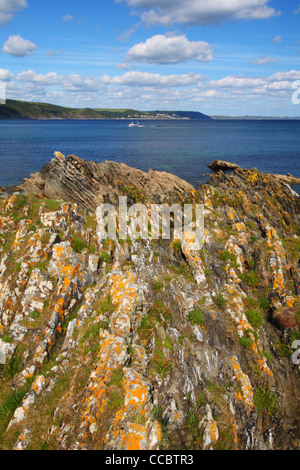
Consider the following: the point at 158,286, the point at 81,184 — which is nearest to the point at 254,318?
the point at 158,286

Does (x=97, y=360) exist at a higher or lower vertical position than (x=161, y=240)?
lower

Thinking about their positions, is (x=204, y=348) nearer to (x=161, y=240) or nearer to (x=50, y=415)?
(x=50, y=415)

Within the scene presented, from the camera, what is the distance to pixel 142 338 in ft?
39.1

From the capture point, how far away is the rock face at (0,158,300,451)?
362 inches

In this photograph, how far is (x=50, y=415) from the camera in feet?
31.2

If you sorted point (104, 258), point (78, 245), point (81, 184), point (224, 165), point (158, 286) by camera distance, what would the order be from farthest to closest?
point (224, 165) < point (81, 184) < point (104, 258) < point (78, 245) < point (158, 286)

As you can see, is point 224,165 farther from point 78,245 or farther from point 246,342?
point 246,342

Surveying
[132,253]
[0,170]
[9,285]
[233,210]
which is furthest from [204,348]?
[0,170]

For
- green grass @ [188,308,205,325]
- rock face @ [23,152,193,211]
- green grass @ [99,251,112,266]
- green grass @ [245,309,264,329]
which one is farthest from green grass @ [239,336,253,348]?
rock face @ [23,152,193,211]

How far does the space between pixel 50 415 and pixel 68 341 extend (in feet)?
9.69

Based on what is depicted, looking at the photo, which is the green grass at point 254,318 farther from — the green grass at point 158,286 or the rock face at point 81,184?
the rock face at point 81,184

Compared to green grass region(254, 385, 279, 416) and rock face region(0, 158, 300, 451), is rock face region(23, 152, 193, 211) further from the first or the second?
green grass region(254, 385, 279, 416)

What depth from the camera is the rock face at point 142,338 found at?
9195 millimetres

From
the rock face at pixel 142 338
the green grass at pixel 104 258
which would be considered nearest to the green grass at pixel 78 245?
the rock face at pixel 142 338
